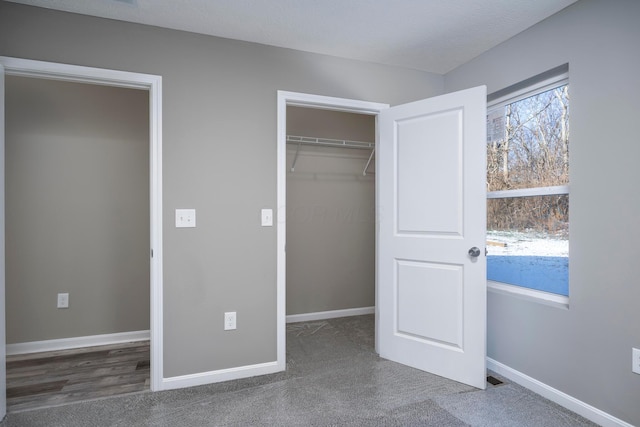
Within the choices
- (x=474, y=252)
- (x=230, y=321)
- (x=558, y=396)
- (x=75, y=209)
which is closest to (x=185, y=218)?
(x=230, y=321)

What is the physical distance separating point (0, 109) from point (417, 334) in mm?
2975

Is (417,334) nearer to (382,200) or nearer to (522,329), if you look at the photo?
(522,329)

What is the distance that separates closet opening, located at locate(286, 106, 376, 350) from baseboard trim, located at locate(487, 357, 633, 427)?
1276 millimetres

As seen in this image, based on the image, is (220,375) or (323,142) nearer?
(220,375)

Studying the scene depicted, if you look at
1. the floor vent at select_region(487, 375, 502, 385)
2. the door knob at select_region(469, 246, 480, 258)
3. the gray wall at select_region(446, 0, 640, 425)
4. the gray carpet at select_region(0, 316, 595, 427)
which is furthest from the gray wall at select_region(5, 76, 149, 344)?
the gray wall at select_region(446, 0, 640, 425)

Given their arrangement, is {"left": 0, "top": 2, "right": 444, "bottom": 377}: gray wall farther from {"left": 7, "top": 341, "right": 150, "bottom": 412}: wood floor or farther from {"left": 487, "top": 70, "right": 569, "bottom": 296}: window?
{"left": 487, "top": 70, "right": 569, "bottom": 296}: window

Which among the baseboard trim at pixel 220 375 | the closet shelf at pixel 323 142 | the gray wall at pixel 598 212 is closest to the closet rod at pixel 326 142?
the closet shelf at pixel 323 142

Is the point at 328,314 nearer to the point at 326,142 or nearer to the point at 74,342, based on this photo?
the point at 326,142

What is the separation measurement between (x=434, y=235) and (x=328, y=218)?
1536 millimetres

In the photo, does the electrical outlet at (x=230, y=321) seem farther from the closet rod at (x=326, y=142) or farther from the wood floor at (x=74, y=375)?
the closet rod at (x=326, y=142)

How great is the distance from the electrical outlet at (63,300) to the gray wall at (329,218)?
6.41ft

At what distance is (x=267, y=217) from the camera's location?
8.13ft

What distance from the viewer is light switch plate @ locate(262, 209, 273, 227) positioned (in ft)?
8.10

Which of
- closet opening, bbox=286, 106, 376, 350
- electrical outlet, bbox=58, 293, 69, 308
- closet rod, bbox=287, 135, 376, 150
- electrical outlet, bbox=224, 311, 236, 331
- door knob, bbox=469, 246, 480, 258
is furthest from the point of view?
closet opening, bbox=286, 106, 376, 350
